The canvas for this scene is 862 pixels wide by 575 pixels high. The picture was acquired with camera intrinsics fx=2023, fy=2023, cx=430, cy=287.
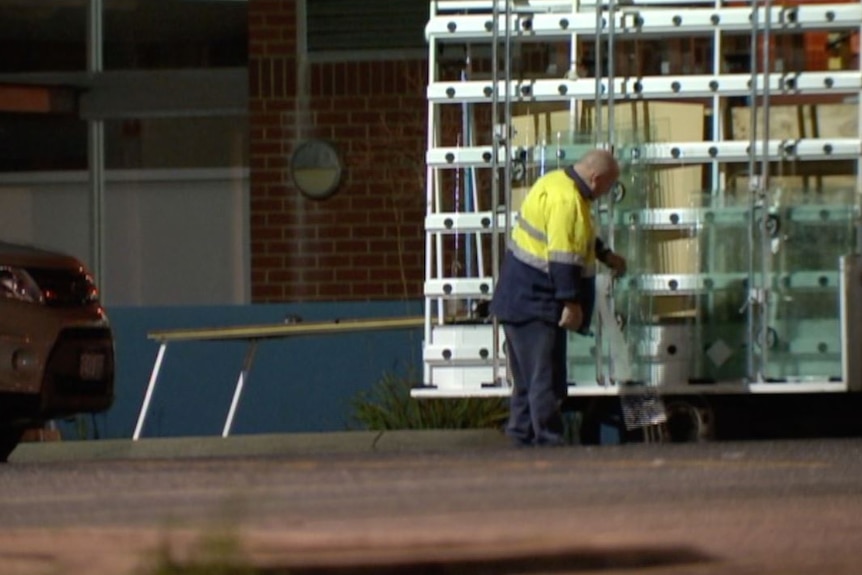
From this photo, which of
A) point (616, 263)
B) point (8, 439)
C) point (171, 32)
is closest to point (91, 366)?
point (8, 439)

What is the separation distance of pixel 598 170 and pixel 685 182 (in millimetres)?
642

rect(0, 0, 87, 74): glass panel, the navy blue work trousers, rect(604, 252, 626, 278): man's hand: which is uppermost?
rect(0, 0, 87, 74): glass panel

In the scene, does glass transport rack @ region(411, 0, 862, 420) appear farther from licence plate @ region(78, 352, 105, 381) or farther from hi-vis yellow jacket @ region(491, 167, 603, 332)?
licence plate @ region(78, 352, 105, 381)

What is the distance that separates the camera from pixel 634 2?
1048 cm

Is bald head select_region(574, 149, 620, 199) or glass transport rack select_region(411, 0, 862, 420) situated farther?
glass transport rack select_region(411, 0, 862, 420)

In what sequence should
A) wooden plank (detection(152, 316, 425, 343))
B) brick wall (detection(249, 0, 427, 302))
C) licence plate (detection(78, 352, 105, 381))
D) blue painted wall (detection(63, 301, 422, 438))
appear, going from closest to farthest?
licence plate (detection(78, 352, 105, 381)) → wooden plank (detection(152, 316, 425, 343)) → blue painted wall (detection(63, 301, 422, 438)) → brick wall (detection(249, 0, 427, 302))

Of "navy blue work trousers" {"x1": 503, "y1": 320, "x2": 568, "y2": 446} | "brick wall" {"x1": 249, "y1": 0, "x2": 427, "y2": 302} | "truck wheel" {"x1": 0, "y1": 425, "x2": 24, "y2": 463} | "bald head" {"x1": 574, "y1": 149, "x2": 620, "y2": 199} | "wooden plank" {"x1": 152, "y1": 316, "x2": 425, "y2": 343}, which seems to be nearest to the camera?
"bald head" {"x1": 574, "y1": 149, "x2": 620, "y2": 199}

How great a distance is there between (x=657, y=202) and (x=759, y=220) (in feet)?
1.76

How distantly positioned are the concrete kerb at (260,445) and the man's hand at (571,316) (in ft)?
6.78

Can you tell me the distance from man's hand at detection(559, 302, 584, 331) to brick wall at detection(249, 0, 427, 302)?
14.6ft

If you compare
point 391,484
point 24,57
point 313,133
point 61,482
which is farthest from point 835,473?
point 24,57

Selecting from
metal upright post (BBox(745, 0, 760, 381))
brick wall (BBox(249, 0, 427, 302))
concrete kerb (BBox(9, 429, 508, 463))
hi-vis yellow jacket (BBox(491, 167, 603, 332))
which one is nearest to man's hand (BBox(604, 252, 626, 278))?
hi-vis yellow jacket (BBox(491, 167, 603, 332))

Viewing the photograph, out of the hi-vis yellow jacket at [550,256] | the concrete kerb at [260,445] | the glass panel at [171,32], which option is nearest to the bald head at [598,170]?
the hi-vis yellow jacket at [550,256]

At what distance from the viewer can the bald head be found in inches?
394
